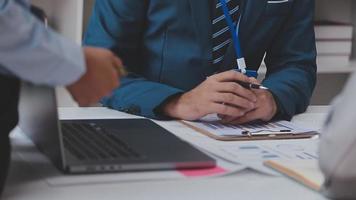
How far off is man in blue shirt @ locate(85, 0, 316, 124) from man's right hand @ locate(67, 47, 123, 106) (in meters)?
0.55

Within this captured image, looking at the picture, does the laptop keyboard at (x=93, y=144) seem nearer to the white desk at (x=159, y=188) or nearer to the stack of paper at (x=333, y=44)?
the white desk at (x=159, y=188)

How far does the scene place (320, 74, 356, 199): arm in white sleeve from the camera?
2.25 ft

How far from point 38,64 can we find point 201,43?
830 mm

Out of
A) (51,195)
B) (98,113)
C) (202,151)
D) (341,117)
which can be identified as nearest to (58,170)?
(51,195)

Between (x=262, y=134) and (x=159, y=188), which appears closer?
(x=159, y=188)

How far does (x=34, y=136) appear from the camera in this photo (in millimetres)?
955

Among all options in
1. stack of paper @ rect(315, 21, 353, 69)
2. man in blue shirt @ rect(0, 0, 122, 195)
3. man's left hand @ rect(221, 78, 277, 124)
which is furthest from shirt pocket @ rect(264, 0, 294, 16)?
stack of paper @ rect(315, 21, 353, 69)

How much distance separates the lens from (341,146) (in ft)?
2.27

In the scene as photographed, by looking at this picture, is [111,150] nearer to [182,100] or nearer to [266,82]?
[182,100]

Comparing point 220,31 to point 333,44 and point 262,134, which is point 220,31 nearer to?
point 262,134

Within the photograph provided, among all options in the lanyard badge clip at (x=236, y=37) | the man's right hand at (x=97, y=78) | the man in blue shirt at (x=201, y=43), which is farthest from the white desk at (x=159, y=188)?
the lanyard badge clip at (x=236, y=37)

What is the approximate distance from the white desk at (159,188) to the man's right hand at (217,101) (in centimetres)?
35

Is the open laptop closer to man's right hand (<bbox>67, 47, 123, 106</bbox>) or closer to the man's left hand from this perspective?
man's right hand (<bbox>67, 47, 123, 106</bbox>)

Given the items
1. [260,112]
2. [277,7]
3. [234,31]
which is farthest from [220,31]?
[260,112]
